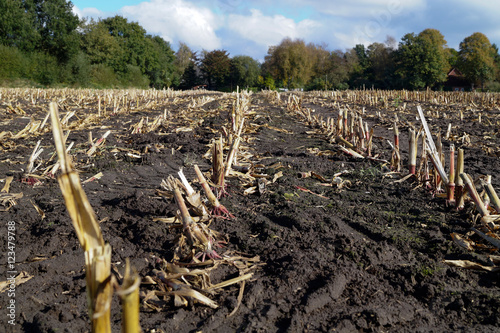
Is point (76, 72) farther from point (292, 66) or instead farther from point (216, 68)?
point (292, 66)

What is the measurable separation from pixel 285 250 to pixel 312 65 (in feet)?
261

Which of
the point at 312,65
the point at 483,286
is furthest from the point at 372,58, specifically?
the point at 483,286

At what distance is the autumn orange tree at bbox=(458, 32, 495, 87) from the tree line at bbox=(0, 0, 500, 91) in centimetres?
15

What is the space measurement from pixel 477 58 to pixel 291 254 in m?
68.0

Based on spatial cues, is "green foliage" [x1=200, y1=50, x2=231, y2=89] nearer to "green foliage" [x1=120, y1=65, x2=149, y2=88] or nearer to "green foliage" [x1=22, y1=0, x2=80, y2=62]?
"green foliage" [x1=120, y1=65, x2=149, y2=88]

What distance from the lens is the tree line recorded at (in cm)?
4547

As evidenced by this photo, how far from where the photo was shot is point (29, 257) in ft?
9.70

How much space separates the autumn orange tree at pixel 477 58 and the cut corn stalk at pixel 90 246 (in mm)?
68109

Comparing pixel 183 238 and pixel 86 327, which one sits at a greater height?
pixel 183 238

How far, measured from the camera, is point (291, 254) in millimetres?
3006

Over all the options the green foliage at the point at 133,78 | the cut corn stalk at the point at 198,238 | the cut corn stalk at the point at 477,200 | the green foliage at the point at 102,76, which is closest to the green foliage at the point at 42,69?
the green foliage at the point at 102,76

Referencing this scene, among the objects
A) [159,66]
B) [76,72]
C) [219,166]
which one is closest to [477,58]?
[159,66]

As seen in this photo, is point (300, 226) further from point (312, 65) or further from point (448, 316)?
point (312, 65)

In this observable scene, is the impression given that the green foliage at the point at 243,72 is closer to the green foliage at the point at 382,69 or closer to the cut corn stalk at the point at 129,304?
the green foliage at the point at 382,69
